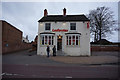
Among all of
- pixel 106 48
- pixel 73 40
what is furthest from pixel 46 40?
pixel 106 48

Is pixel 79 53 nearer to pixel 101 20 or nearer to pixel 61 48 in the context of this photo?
pixel 61 48

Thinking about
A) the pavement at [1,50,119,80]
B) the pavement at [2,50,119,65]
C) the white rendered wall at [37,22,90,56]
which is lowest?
the pavement at [2,50,119,65]

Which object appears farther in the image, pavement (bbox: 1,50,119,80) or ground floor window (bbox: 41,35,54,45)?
ground floor window (bbox: 41,35,54,45)

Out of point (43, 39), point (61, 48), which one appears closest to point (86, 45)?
point (61, 48)

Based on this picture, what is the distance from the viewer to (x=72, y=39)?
17750mm

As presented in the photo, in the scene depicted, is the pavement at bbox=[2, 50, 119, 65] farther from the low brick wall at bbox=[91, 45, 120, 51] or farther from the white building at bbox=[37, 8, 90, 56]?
the low brick wall at bbox=[91, 45, 120, 51]

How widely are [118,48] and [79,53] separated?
52.8 ft

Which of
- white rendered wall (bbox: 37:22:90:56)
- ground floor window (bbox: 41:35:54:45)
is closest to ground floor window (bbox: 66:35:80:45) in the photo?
white rendered wall (bbox: 37:22:90:56)

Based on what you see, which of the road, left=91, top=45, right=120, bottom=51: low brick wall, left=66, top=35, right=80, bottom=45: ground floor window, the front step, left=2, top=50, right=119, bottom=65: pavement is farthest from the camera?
left=91, top=45, right=120, bottom=51: low brick wall

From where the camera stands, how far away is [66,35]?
17828mm

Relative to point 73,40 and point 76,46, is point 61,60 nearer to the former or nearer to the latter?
point 76,46

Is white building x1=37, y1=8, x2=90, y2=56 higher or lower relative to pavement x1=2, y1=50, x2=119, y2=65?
higher

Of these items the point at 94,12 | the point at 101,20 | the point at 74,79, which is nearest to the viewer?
the point at 74,79

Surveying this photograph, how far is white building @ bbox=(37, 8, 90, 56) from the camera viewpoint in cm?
1754
